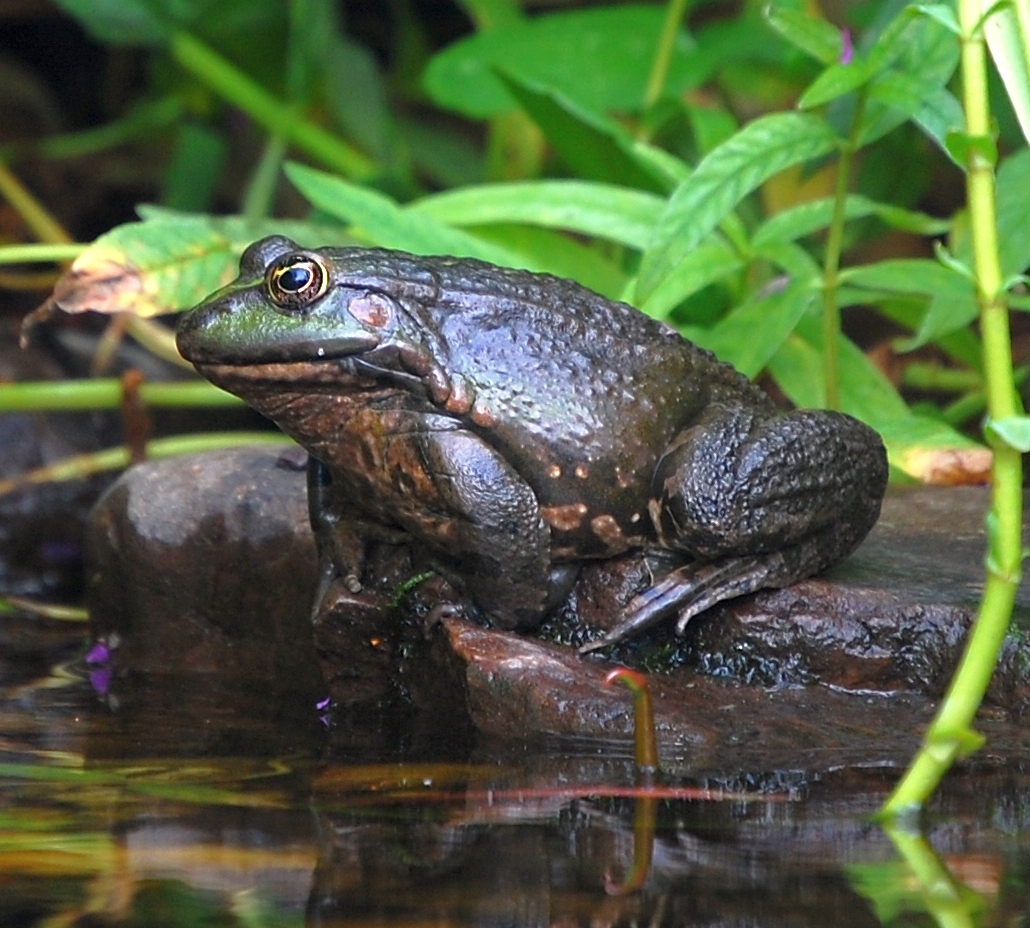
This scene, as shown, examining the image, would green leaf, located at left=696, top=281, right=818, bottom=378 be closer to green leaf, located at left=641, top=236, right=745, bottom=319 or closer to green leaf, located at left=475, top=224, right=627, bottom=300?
green leaf, located at left=641, top=236, right=745, bottom=319

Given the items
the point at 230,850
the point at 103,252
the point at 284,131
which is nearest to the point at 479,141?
the point at 284,131

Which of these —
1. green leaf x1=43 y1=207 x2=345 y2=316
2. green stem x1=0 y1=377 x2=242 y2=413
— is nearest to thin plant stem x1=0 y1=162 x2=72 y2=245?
green stem x1=0 y1=377 x2=242 y2=413

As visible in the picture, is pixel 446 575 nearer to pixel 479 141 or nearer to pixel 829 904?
pixel 829 904

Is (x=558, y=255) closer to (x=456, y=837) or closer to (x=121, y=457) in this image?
(x=121, y=457)

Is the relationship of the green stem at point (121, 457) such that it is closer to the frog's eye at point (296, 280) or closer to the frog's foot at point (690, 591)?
the frog's eye at point (296, 280)

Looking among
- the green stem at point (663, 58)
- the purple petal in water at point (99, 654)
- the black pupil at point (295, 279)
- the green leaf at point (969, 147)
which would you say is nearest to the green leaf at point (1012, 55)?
the green leaf at point (969, 147)

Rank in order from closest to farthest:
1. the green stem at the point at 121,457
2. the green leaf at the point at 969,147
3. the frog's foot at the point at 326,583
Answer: the green leaf at the point at 969,147
the frog's foot at the point at 326,583
the green stem at the point at 121,457
